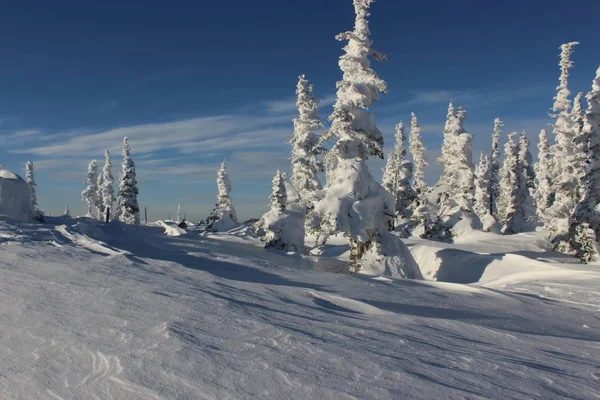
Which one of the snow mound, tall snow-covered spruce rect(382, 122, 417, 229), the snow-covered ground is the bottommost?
→ the snow-covered ground

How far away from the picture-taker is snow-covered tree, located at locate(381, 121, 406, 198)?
48.3 metres

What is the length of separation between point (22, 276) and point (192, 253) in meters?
5.53

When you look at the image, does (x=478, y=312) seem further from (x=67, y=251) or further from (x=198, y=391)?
(x=67, y=251)

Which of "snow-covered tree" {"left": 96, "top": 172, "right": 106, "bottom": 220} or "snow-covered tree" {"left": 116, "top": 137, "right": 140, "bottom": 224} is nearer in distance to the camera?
"snow-covered tree" {"left": 116, "top": 137, "right": 140, "bottom": 224}

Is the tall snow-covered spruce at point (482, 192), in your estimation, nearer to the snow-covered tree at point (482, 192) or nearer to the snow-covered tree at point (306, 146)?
the snow-covered tree at point (482, 192)

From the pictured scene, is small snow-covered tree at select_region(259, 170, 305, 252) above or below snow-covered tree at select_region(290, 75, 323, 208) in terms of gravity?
below

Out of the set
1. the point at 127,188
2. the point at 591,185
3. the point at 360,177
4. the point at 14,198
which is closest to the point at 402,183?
the point at 591,185

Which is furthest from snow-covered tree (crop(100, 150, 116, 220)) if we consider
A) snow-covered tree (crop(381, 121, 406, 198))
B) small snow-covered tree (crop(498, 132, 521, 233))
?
small snow-covered tree (crop(498, 132, 521, 233))

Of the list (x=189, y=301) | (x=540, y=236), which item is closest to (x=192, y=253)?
(x=189, y=301)

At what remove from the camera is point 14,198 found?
57.7 ft

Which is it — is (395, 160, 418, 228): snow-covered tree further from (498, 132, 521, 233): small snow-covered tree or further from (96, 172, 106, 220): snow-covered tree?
(96, 172, 106, 220): snow-covered tree

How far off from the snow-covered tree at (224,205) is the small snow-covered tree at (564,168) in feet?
107

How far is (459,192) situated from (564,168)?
40.2 feet

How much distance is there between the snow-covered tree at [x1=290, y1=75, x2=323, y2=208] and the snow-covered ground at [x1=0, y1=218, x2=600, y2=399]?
823 inches
